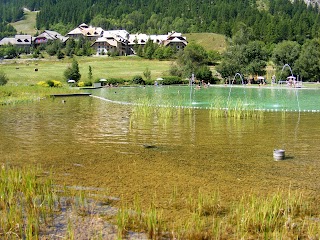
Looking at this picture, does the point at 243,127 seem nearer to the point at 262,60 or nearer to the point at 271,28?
the point at 262,60

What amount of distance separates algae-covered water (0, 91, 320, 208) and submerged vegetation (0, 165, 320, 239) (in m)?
1.04

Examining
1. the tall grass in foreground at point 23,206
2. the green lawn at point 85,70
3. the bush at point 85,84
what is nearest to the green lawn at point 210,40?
the green lawn at point 85,70

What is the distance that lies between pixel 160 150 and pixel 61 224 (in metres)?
9.26

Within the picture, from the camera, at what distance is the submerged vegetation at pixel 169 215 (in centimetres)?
A: 816

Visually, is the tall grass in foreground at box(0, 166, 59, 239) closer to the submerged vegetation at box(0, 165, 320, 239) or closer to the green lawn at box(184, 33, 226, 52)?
the submerged vegetation at box(0, 165, 320, 239)

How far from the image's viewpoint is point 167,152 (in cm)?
1723

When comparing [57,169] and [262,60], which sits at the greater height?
[262,60]

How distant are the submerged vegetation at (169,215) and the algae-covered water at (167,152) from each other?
1039 mm

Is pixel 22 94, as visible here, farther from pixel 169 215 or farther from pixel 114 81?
pixel 169 215

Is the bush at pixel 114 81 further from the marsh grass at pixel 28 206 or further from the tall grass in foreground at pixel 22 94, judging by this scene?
the marsh grass at pixel 28 206

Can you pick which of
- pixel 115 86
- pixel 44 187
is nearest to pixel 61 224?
pixel 44 187

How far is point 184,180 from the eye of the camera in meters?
12.6

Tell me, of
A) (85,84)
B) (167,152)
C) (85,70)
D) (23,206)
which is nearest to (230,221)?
(23,206)

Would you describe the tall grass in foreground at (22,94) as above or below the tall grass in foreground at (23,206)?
above
